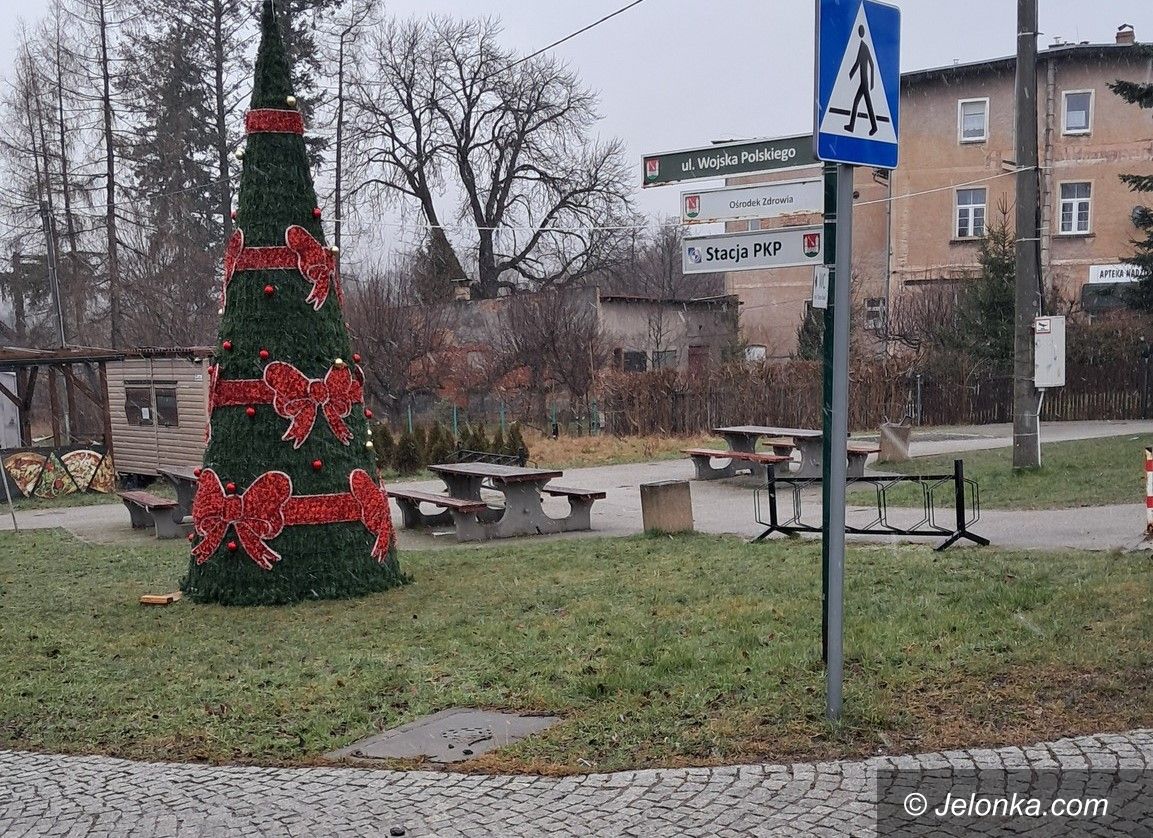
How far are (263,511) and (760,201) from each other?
4964mm

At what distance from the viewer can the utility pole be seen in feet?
49.6

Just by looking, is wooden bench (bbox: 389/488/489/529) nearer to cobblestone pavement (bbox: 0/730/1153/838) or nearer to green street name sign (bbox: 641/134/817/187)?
green street name sign (bbox: 641/134/817/187)

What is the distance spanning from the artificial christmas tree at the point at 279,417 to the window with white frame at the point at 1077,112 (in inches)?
1454

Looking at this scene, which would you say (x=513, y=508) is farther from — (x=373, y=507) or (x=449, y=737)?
(x=449, y=737)

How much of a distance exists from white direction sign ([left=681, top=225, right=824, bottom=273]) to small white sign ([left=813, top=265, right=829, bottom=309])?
0.26 metres

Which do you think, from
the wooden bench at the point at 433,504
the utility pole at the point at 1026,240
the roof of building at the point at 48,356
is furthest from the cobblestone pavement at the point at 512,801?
the roof of building at the point at 48,356

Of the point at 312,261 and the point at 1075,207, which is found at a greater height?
the point at 1075,207

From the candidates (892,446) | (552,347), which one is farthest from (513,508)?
(552,347)

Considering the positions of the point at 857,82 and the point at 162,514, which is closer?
the point at 857,82

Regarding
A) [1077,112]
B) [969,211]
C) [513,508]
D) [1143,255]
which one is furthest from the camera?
[969,211]

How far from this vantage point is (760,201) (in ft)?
20.5

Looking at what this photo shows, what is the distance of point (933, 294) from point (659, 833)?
36.2 m

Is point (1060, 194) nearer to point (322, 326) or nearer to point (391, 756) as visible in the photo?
point (322, 326)

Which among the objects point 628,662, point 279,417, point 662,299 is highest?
point 662,299
